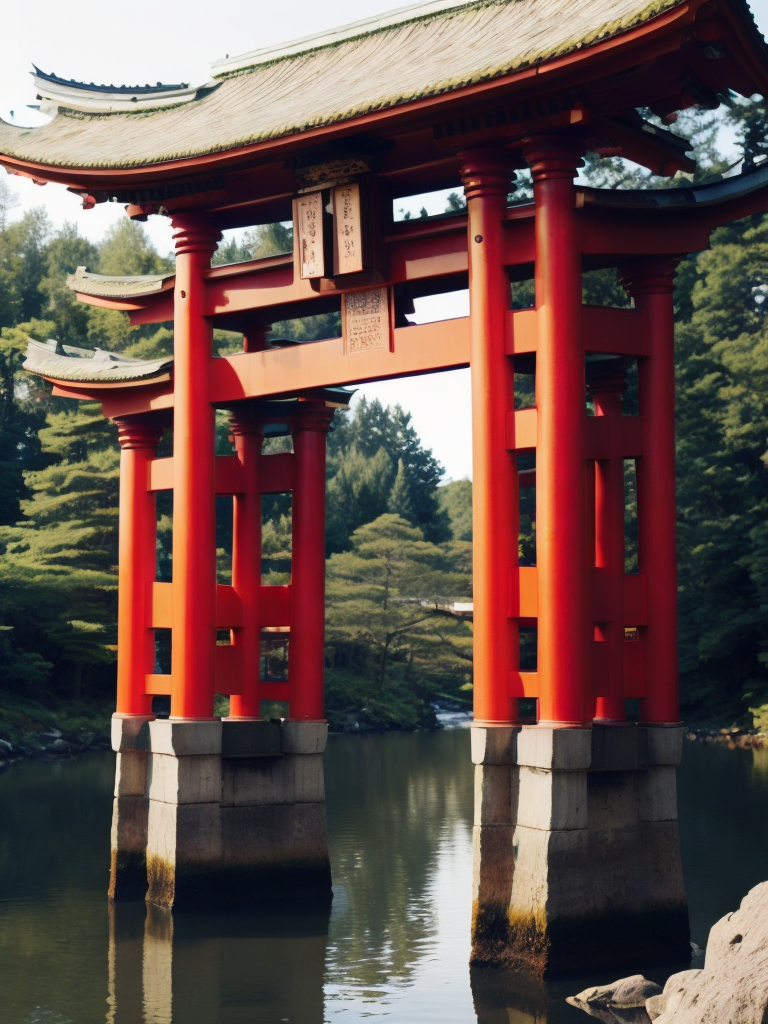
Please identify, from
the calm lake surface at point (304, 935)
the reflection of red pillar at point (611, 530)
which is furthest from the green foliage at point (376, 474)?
the reflection of red pillar at point (611, 530)

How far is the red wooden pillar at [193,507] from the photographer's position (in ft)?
50.6

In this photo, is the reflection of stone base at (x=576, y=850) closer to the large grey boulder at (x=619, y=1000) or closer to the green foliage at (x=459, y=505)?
the large grey boulder at (x=619, y=1000)

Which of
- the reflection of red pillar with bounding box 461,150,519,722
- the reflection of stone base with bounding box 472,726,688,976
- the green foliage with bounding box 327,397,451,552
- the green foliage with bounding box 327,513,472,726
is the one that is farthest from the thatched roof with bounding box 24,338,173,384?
→ the green foliage with bounding box 327,397,451,552

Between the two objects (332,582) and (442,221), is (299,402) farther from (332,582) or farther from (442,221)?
(332,582)

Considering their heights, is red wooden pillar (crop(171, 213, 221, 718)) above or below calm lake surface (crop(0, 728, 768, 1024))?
above

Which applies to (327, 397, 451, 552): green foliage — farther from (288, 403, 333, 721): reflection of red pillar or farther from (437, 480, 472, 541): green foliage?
(288, 403, 333, 721): reflection of red pillar

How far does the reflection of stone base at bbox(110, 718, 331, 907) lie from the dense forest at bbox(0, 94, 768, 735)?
19.3 metres

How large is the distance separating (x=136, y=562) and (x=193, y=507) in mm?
1893

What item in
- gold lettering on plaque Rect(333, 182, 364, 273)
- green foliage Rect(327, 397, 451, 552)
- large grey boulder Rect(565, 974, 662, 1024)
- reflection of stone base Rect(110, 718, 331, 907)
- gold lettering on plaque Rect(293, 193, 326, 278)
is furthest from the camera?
green foliage Rect(327, 397, 451, 552)

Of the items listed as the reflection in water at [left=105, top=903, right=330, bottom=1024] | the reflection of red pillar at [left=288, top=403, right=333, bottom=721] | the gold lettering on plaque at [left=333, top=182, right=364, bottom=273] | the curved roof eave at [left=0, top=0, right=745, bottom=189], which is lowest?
the reflection in water at [left=105, top=903, right=330, bottom=1024]

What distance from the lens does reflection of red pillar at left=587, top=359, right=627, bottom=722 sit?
13.4m

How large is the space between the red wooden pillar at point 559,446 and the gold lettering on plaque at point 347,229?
2.06 meters

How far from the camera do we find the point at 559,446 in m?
12.7

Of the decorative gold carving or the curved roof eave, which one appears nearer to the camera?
the curved roof eave
